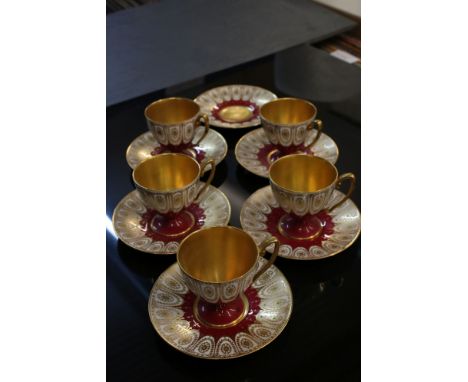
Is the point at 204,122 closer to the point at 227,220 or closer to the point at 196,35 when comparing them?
the point at 227,220

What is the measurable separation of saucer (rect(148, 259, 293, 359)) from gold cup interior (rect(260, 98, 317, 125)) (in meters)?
0.36

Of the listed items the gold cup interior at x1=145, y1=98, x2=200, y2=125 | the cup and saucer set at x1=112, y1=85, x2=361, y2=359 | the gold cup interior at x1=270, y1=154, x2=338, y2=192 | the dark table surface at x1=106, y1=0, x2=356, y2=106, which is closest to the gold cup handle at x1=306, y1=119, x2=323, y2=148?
the cup and saucer set at x1=112, y1=85, x2=361, y2=359

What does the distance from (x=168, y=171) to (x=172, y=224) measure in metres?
0.10

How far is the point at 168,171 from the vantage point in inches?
32.4

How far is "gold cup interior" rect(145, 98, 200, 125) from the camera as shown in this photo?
3.15 feet

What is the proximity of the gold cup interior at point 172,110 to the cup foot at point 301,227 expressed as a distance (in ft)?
1.03

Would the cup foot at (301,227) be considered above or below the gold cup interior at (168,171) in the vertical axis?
below

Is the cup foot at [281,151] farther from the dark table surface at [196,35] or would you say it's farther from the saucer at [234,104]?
the dark table surface at [196,35]

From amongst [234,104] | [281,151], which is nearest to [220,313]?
[281,151]

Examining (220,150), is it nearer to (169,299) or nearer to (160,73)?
(169,299)

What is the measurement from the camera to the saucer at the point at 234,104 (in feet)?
3.38

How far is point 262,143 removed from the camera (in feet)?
3.14

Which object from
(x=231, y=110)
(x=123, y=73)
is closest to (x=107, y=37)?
(x=123, y=73)

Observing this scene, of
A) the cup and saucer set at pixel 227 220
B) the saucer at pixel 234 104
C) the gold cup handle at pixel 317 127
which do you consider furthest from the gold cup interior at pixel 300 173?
the saucer at pixel 234 104
